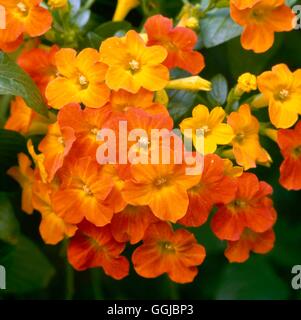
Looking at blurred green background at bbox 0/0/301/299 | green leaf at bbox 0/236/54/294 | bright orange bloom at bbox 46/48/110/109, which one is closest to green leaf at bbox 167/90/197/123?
blurred green background at bbox 0/0/301/299

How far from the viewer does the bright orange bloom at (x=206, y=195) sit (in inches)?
30.9

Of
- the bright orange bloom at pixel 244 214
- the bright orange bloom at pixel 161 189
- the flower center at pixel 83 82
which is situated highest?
the flower center at pixel 83 82

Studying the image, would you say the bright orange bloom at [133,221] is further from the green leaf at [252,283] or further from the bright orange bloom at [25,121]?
the green leaf at [252,283]

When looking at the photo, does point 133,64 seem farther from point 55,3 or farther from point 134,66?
point 55,3

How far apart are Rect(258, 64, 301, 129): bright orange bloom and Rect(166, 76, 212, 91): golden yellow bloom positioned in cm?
7

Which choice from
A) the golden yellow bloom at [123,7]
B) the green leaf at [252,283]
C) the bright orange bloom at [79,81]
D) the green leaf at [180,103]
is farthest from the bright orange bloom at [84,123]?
the green leaf at [252,283]

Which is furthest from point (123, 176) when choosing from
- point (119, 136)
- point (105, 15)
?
point (105, 15)

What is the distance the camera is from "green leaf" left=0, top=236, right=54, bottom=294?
1047 mm

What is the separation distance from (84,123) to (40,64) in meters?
0.14

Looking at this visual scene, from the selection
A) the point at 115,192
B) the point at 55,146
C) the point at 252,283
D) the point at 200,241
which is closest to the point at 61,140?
the point at 55,146

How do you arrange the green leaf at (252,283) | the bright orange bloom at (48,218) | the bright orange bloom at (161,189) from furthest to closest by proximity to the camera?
1. the green leaf at (252,283)
2. the bright orange bloom at (48,218)
3. the bright orange bloom at (161,189)

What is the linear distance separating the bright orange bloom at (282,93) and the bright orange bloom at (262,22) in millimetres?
63

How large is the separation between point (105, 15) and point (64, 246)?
1.19 ft

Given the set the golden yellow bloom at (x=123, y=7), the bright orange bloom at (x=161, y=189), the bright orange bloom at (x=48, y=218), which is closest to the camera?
the bright orange bloom at (x=161, y=189)
